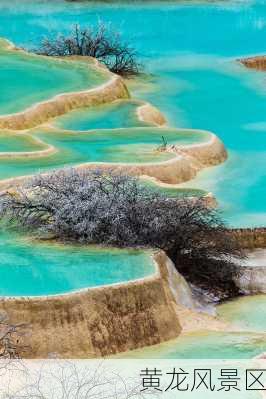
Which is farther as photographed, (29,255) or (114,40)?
(114,40)

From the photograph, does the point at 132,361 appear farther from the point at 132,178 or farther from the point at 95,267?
the point at 132,178

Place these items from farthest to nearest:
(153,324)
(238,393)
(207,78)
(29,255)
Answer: (207,78)
(29,255)
(153,324)
(238,393)

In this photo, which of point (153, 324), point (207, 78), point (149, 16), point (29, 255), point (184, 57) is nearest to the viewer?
point (153, 324)

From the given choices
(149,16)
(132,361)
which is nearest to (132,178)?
(132,361)

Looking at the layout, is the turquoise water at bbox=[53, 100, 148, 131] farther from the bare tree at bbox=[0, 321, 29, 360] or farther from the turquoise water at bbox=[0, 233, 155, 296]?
the bare tree at bbox=[0, 321, 29, 360]

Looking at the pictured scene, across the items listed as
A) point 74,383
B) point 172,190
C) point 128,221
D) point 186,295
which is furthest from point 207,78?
point 74,383

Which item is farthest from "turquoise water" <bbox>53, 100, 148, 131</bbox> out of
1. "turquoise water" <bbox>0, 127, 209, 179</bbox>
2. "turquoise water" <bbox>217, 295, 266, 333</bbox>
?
"turquoise water" <bbox>217, 295, 266, 333</bbox>
